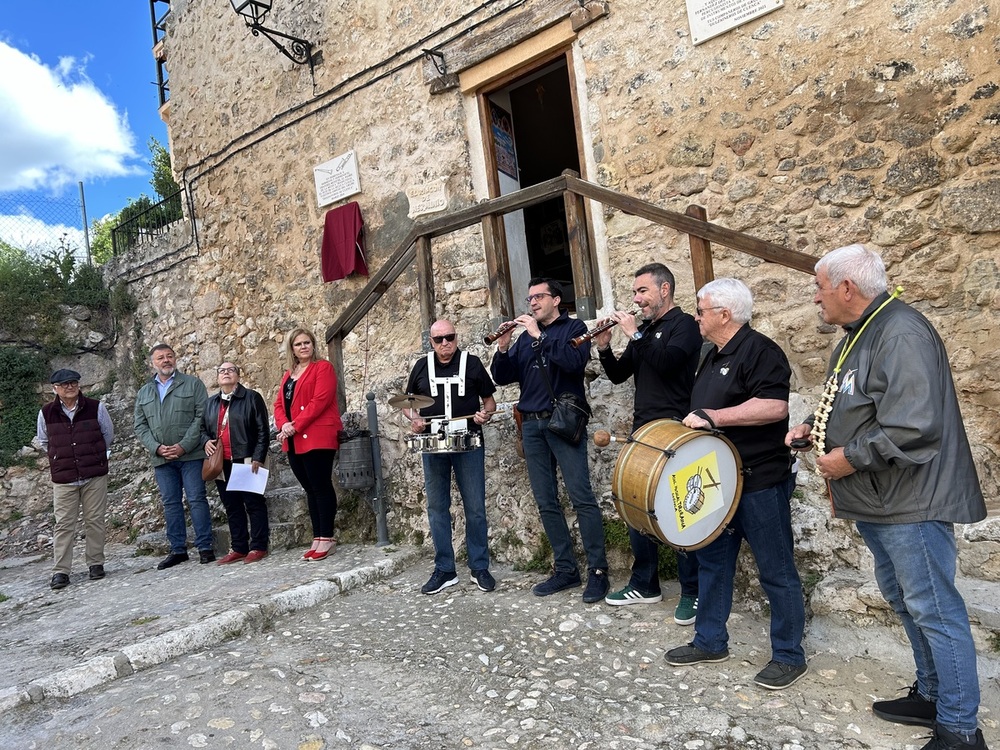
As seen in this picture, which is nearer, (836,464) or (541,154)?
(836,464)

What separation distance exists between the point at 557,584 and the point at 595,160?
3.27 meters

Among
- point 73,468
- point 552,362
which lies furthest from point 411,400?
point 73,468

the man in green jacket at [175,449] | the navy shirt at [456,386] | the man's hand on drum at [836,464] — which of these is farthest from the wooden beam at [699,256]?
the man in green jacket at [175,449]

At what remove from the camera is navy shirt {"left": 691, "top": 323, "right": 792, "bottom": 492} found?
2.80 m

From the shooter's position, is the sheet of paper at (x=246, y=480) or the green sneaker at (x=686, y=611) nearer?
the green sneaker at (x=686, y=611)

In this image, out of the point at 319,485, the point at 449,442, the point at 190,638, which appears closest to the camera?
the point at 190,638

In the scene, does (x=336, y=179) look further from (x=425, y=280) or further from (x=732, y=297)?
(x=732, y=297)

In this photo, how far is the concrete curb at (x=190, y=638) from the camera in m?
3.13

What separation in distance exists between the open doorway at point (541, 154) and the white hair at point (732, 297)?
3.67 metres

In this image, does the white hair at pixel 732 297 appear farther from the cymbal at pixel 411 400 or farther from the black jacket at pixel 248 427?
the black jacket at pixel 248 427

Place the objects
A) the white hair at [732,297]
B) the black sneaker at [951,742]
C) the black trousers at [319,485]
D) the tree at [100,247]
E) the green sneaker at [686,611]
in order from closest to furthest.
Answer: the black sneaker at [951,742], the white hair at [732,297], the green sneaker at [686,611], the black trousers at [319,485], the tree at [100,247]

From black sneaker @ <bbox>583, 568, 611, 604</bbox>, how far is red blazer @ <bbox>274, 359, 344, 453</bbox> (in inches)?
87.7

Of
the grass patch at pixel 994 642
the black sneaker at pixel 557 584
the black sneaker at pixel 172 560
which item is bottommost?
the grass patch at pixel 994 642

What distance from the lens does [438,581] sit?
13.7 ft
